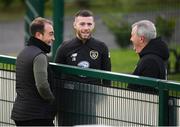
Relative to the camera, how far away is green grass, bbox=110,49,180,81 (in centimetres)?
1742

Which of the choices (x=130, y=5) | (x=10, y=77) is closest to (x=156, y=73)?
(x=10, y=77)

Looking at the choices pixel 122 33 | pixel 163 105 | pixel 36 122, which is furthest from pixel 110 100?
pixel 122 33

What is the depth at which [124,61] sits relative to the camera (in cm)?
1920

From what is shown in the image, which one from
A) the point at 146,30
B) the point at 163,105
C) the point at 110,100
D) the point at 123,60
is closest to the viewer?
the point at 163,105

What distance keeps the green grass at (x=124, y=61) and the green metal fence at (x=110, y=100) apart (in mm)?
7054

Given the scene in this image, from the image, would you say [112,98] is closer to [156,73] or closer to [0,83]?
[156,73]

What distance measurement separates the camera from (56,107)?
933 centimetres

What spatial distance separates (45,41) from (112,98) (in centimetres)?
98

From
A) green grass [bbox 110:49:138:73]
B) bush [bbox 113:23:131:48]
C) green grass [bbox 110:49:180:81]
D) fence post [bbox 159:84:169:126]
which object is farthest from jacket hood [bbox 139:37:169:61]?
bush [bbox 113:23:131:48]

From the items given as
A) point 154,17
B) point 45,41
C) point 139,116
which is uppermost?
point 154,17

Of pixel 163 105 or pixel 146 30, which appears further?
pixel 146 30

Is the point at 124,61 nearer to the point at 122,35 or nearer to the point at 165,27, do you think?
the point at 165,27

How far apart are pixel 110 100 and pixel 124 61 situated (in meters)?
10.2

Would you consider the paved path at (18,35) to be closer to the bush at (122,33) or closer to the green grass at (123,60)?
the bush at (122,33)
